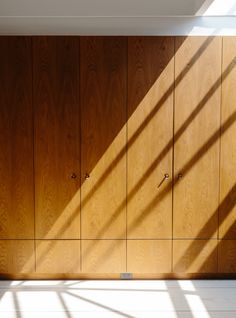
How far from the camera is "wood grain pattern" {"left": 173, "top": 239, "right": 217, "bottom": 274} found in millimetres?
4180

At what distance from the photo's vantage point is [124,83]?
408 centimetres

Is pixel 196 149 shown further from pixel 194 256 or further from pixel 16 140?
pixel 16 140

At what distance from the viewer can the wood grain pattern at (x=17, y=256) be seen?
4159 mm

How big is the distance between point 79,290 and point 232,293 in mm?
1508

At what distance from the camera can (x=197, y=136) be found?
162 inches

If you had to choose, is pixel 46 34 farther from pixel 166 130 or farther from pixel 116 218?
pixel 116 218

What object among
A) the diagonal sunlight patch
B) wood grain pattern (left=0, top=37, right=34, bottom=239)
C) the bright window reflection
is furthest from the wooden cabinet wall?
the bright window reflection

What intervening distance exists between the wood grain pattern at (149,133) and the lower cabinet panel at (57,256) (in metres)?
0.62

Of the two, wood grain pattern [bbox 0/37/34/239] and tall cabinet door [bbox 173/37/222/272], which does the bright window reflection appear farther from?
wood grain pattern [bbox 0/37/34/239]

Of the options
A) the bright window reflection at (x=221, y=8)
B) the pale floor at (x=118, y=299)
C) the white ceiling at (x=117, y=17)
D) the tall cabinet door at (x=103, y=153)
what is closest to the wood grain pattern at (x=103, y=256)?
the tall cabinet door at (x=103, y=153)

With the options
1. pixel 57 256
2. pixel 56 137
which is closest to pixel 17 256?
pixel 57 256

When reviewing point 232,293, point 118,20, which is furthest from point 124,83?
point 232,293

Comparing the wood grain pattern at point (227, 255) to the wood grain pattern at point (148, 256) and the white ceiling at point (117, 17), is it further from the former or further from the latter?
the white ceiling at point (117, 17)

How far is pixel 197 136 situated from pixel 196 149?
0.45 ft
